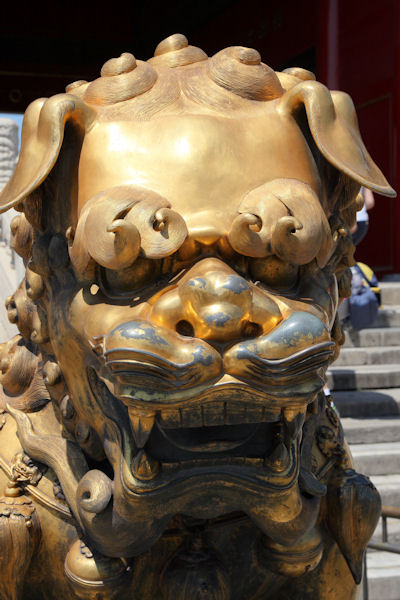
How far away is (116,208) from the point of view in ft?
3.79

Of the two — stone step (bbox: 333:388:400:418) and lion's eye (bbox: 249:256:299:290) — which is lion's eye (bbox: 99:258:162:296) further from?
stone step (bbox: 333:388:400:418)

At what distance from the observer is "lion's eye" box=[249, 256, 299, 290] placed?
1.19 m

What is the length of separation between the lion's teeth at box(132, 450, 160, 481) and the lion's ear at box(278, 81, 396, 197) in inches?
20.9

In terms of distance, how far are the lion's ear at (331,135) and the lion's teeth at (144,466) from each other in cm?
53

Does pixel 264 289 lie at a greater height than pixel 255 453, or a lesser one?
greater

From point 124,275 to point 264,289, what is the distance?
208 mm

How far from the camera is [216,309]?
1.09 meters

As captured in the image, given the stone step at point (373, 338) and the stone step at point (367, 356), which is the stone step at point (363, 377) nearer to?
the stone step at point (367, 356)

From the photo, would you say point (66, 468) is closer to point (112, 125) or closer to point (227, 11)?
point (112, 125)

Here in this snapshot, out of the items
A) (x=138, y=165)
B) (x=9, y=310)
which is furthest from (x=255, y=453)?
(x=9, y=310)

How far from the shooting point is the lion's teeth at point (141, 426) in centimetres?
112

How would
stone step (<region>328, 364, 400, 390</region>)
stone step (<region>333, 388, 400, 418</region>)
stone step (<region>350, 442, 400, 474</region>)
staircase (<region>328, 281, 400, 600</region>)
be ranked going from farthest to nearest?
1. stone step (<region>328, 364, 400, 390</region>)
2. stone step (<region>333, 388, 400, 418</region>)
3. stone step (<region>350, 442, 400, 474</region>)
4. staircase (<region>328, 281, 400, 600</region>)

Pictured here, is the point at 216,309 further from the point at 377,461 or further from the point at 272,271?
the point at 377,461

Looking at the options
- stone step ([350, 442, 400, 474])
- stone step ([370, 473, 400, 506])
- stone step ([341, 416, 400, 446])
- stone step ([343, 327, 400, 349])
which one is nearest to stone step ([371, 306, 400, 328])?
stone step ([343, 327, 400, 349])
